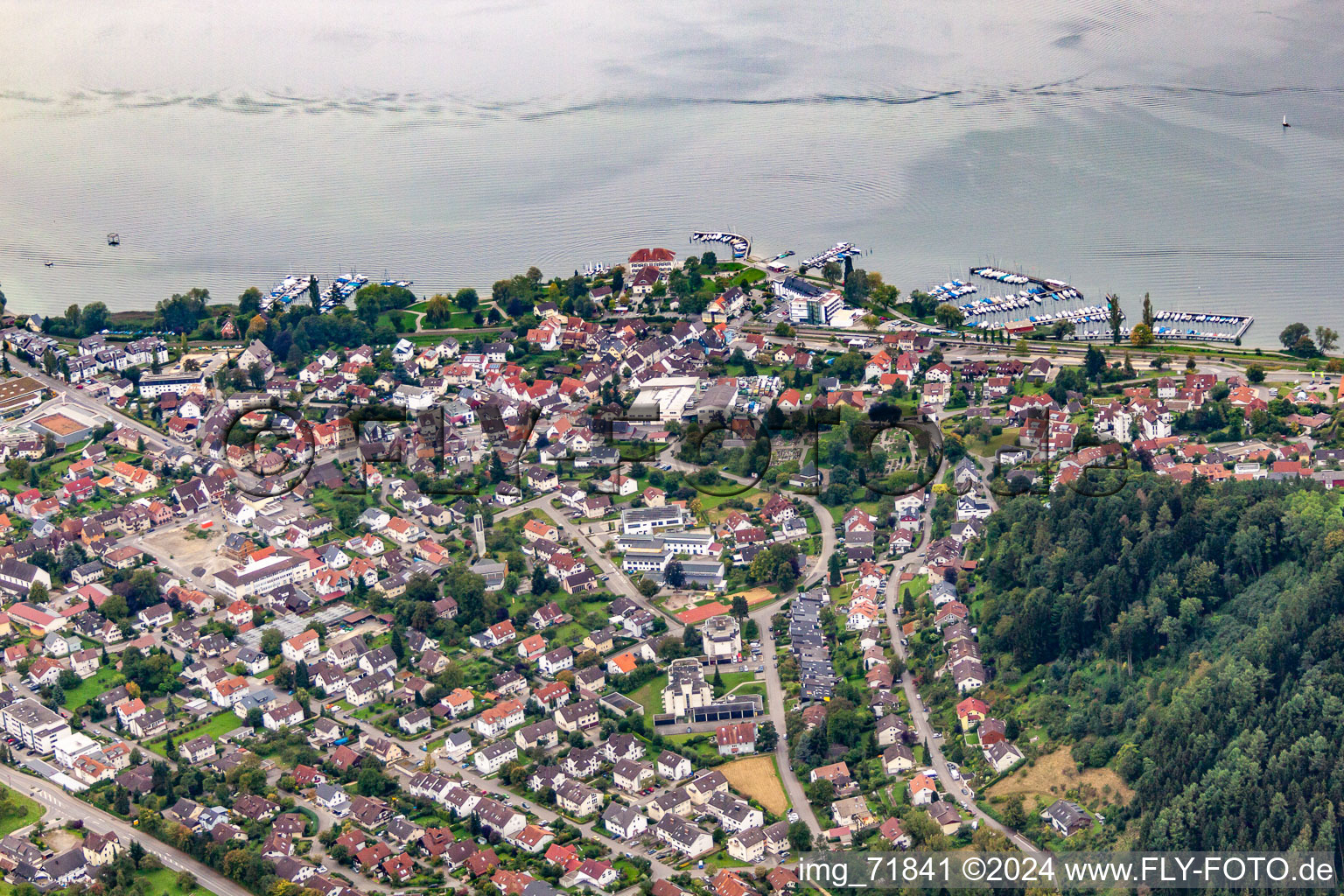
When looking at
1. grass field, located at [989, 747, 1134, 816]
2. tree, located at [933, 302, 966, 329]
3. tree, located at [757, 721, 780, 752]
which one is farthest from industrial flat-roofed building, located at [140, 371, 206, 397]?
grass field, located at [989, 747, 1134, 816]

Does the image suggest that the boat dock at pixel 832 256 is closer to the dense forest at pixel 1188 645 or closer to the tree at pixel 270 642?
the dense forest at pixel 1188 645

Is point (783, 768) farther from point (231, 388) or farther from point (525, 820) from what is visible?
point (231, 388)

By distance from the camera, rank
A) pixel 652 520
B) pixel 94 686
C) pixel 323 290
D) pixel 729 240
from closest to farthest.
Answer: pixel 94 686, pixel 652 520, pixel 323 290, pixel 729 240

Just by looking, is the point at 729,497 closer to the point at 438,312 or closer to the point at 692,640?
the point at 692,640

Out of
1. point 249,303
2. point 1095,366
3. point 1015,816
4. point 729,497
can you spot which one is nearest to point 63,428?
point 249,303

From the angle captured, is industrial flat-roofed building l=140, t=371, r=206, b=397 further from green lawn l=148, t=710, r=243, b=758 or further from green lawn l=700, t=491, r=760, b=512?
green lawn l=148, t=710, r=243, b=758

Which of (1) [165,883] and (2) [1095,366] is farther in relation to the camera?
(2) [1095,366]

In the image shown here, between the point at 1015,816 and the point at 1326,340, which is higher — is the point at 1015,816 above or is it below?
below
